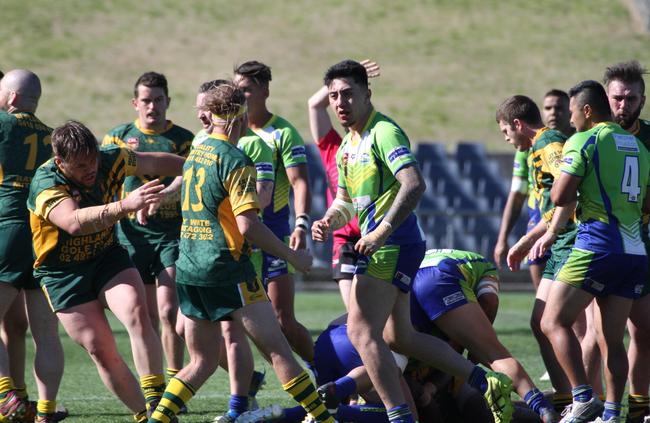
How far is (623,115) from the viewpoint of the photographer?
288 inches

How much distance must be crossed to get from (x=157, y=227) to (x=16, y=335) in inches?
53.8

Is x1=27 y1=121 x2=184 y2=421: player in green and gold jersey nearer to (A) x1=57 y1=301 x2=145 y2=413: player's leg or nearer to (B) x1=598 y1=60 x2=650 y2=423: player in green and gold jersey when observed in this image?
(A) x1=57 y1=301 x2=145 y2=413: player's leg

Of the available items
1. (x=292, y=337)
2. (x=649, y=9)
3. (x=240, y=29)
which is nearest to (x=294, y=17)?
(x=240, y=29)

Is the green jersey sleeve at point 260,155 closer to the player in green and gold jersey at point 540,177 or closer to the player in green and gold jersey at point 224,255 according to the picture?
the player in green and gold jersey at point 540,177

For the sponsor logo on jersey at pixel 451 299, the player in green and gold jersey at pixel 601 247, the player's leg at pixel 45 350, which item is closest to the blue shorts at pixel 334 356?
the sponsor logo on jersey at pixel 451 299

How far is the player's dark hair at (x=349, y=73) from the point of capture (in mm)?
6367

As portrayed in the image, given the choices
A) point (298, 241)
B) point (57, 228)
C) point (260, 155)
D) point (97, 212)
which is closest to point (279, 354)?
point (298, 241)

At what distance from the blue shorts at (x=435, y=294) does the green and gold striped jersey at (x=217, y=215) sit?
1339 mm

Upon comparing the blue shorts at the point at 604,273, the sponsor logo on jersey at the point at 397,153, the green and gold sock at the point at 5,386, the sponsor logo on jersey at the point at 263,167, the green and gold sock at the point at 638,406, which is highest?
the sponsor logo on jersey at the point at 397,153

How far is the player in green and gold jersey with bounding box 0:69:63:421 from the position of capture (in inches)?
271

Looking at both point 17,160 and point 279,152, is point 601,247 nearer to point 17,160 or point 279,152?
point 279,152

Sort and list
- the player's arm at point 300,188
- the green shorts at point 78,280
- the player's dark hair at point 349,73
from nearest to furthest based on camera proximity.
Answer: the green shorts at point 78,280 < the player's dark hair at point 349,73 < the player's arm at point 300,188

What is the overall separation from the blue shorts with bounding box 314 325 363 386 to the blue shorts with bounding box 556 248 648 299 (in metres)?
1.39

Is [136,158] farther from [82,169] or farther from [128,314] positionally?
[128,314]
